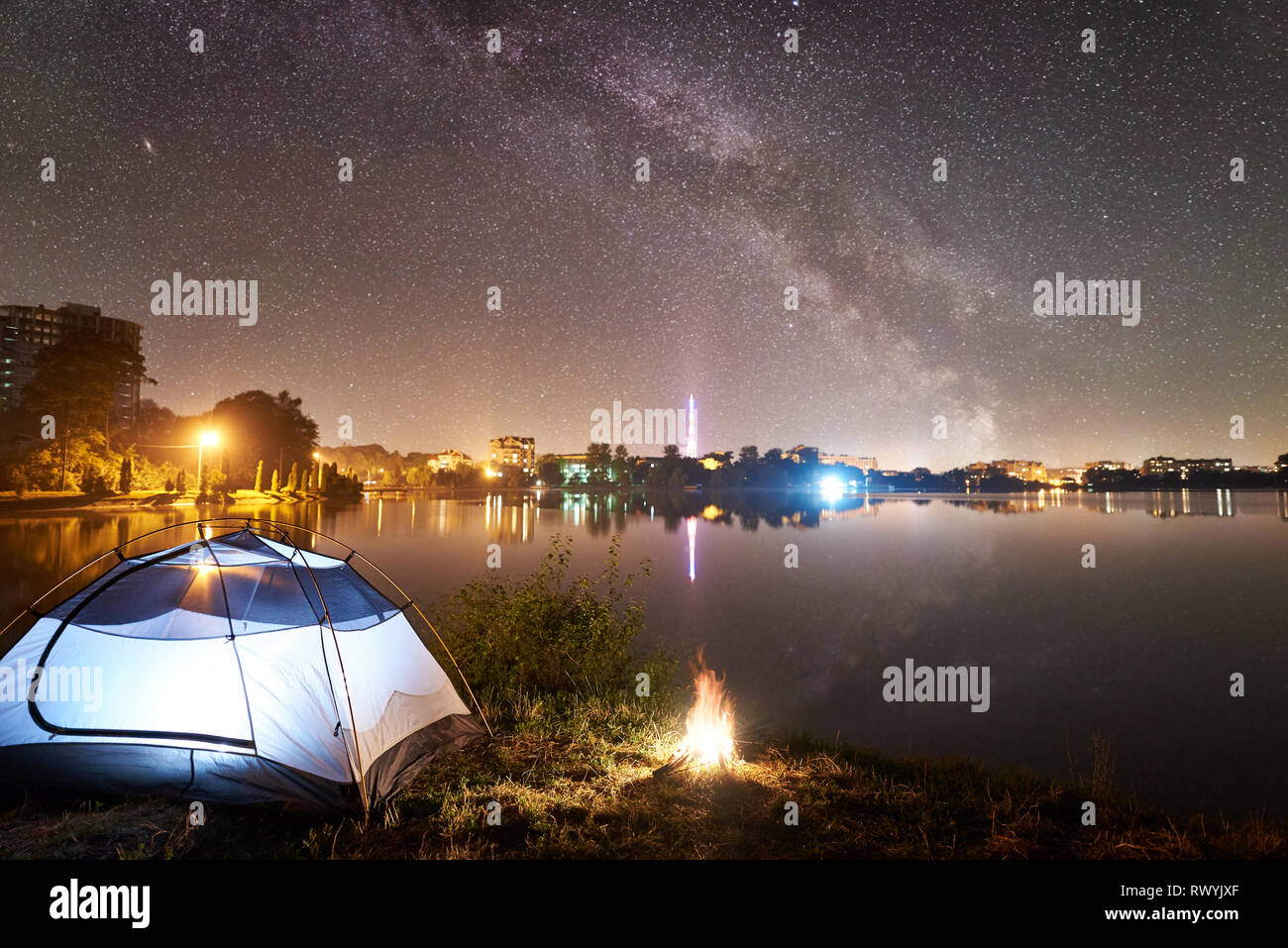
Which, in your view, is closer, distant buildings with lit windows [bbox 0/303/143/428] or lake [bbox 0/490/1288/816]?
lake [bbox 0/490/1288/816]

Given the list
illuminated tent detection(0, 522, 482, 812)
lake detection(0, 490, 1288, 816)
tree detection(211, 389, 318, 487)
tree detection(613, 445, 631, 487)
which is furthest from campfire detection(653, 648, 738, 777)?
tree detection(613, 445, 631, 487)

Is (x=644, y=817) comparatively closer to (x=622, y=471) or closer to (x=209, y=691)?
(x=209, y=691)

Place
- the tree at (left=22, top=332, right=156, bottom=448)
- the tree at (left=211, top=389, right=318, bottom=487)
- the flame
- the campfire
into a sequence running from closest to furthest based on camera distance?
1. the campfire
2. the flame
3. the tree at (left=22, top=332, right=156, bottom=448)
4. the tree at (left=211, top=389, right=318, bottom=487)

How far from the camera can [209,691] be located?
6.20m

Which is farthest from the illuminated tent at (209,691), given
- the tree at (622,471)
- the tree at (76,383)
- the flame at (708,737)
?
the tree at (622,471)

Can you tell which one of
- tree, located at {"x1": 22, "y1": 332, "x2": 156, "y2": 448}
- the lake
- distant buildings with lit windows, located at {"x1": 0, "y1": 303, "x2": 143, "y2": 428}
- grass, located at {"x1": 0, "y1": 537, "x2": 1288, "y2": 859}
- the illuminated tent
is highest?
distant buildings with lit windows, located at {"x1": 0, "y1": 303, "x2": 143, "y2": 428}

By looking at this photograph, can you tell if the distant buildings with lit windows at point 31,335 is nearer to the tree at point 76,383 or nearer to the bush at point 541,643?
the tree at point 76,383

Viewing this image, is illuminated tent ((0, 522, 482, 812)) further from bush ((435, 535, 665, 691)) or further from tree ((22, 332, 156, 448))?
tree ((22, 332, 156, 448))

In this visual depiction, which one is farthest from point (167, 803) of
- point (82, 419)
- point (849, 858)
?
point (82, 419)

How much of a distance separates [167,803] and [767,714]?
11005mm

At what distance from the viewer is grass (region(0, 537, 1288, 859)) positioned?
17.4 feet

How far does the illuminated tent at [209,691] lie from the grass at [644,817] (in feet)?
0.97

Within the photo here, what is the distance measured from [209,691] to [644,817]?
174 inches

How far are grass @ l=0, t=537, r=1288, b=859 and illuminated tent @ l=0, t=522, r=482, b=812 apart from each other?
30 cm
